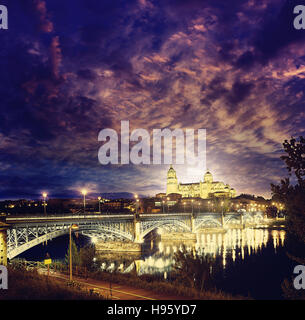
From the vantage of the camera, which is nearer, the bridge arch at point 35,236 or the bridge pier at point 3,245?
the bridge pier at point 3,245

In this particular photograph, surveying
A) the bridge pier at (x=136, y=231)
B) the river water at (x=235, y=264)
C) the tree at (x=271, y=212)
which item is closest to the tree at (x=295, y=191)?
the river water at (x=235, y=264)

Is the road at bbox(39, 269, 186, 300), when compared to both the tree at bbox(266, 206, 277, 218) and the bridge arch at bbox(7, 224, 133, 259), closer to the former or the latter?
the bridge arch at bbox(7, 224, 133, 259)

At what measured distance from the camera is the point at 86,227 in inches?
1886

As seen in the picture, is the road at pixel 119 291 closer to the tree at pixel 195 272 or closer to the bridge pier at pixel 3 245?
the bridge pier at pixel 3 245

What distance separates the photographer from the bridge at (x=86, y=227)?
33.9 meters

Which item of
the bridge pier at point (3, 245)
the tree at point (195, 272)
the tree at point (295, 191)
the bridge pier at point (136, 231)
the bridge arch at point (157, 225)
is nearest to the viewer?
the tree at point (295, 191)

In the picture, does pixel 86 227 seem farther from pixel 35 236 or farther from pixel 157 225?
pixel 157 225

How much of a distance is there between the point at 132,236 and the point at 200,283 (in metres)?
36.4

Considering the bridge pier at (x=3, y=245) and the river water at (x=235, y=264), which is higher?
the bridge pier at (x=3, y=245)

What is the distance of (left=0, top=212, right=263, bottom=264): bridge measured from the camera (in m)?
33.9

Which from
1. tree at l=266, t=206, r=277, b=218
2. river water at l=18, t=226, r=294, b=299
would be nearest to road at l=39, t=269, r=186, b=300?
river water at l=18, t=226, r=294, b=299
